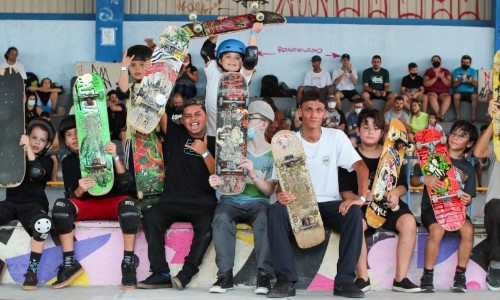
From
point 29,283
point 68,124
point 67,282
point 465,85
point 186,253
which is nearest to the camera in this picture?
point 29,283

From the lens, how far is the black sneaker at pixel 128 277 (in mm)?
5918

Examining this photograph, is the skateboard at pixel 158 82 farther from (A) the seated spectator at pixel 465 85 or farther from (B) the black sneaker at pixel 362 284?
(A) the seated spectator at pixel 465 85

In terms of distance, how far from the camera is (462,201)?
19.9 ft

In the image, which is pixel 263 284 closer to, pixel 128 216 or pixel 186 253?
pixel 186 253

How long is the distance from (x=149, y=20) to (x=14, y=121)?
30.1 feet

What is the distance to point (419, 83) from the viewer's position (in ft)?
49.1

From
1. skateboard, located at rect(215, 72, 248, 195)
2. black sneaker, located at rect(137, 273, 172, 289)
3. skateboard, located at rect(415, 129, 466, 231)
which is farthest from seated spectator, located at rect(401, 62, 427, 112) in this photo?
black sneaker, located at rect(137, 273, 172, 289)

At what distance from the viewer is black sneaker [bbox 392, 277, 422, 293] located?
19.5 feet

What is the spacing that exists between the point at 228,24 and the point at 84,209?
1.89 metres

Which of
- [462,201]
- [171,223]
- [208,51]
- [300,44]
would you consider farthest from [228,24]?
[300,44]

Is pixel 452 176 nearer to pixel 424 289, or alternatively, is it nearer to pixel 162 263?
pixel 424 289

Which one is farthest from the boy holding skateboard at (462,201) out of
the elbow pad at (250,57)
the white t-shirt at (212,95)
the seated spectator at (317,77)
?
the seated spectator at (317,77)

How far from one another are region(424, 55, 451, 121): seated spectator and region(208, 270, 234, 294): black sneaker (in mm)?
9361

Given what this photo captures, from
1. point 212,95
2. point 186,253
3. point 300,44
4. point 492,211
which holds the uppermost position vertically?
point 300,44
